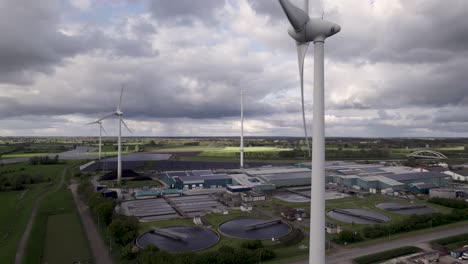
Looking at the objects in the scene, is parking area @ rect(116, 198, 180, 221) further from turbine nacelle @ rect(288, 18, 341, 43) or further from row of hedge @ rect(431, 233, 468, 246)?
turbine nacelle @ rect(288, 18, 341, 43)

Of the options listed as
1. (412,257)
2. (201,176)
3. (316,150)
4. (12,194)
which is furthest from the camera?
(201,176)

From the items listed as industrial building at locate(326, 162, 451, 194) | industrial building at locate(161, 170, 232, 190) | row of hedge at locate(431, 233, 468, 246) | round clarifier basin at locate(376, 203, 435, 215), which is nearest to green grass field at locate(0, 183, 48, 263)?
industrial building at locate(161, 170, 232, 190)

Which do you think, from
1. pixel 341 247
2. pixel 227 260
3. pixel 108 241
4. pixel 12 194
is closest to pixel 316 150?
pixel 227 260

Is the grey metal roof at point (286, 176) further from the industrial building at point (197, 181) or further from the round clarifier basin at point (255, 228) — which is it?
the round clarifier basin at point (255, 228)

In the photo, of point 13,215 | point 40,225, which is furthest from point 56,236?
point 13,215

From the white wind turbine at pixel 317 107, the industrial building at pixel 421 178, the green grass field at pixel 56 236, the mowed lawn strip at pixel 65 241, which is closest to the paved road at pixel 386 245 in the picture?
the white wind turbine at pixel 317 107

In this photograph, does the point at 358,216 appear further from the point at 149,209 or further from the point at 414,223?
the point at 149,209

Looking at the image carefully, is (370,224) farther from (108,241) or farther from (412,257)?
(108,241)
